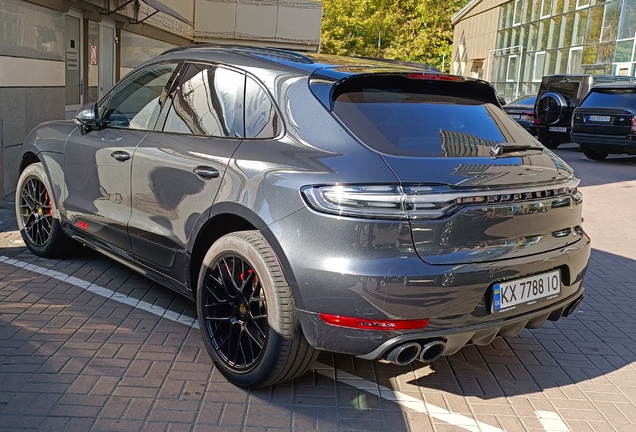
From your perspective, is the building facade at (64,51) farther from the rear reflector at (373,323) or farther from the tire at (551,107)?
the tire at (551,107)

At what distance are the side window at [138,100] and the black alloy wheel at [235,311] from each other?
4.08 ft

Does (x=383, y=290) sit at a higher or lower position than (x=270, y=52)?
lower

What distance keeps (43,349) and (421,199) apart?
92.4 inches

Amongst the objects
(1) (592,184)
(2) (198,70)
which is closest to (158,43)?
(1) (592,184)

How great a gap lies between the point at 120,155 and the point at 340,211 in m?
2.01

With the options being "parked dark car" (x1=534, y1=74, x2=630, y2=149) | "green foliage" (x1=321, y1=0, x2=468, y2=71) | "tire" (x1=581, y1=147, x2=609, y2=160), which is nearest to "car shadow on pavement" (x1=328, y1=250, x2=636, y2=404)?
"tire" (x1=581, y1=147, x2=609, y2=160)

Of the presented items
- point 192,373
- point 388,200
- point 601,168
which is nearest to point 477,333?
point 388,200

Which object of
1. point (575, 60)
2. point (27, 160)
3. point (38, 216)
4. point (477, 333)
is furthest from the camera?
point (575, 60)

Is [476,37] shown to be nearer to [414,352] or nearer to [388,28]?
[388,28]

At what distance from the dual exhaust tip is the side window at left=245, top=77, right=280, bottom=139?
1.24 m

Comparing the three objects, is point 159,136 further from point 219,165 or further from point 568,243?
point 568,243

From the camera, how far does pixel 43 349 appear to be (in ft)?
12.9

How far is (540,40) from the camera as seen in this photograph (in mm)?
30578

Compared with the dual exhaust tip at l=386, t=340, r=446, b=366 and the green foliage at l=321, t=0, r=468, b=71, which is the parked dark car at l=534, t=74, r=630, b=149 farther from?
the green foliage at l=321, t=0, r=468, b=71
